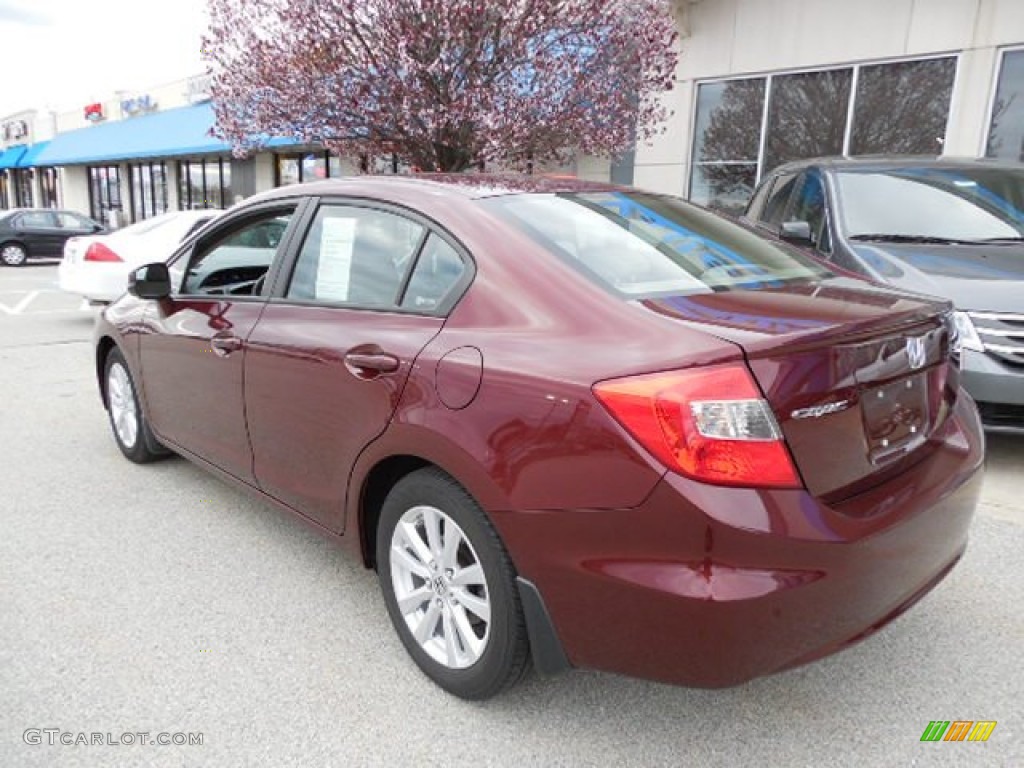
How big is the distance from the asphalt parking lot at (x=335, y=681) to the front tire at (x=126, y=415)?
2.36 ft

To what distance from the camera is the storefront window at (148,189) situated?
1115 inches

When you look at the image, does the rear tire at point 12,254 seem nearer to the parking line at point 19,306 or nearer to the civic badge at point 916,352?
the parking line at point 19,306

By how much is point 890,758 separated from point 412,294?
1.95 m

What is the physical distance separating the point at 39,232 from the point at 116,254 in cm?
1304

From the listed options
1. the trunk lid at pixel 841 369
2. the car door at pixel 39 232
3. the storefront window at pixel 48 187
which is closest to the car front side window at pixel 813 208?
the trunk lid at pixel 841 369

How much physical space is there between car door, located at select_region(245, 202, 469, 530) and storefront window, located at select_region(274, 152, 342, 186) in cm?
1849

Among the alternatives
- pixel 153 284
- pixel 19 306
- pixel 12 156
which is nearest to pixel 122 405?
pixel 153 284

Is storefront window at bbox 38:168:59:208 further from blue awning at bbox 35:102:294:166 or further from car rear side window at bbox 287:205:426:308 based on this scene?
A: car rear side window at bbox 287:205:426:308

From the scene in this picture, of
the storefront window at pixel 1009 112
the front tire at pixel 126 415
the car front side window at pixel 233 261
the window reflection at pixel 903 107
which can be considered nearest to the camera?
the car front side window at pixel 233 261

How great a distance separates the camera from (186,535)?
366 cm

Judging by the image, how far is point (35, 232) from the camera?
1980cm

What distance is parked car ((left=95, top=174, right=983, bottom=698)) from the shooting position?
185 cm

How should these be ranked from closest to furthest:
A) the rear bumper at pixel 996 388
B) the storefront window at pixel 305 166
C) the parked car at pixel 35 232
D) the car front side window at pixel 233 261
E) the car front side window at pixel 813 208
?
the car front side window at pixel 233 261 < the rear bumper at pixel 996 388 < the car front side window at pixel 813 208 < the parked car at pixel 35 232 < the storefront window at pixel 305 166

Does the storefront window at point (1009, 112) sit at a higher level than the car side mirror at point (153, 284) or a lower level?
higher
